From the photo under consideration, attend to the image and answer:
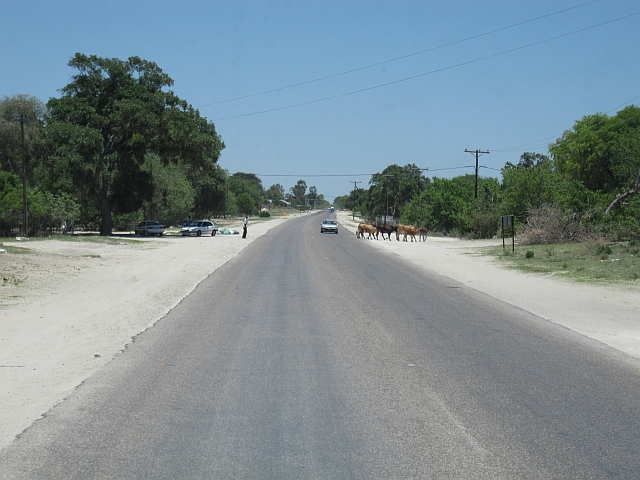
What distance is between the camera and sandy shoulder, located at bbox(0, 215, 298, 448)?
7.98 m

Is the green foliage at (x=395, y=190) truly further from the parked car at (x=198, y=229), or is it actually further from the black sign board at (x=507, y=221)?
the black sign board at (x=507, y=221)

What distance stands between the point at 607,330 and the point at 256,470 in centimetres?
959

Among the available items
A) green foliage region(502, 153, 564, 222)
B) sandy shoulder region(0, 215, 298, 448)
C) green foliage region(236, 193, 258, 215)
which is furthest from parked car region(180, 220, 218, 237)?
green foliage region(236, 193, 258, 215)

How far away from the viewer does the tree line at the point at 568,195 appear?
125 ft

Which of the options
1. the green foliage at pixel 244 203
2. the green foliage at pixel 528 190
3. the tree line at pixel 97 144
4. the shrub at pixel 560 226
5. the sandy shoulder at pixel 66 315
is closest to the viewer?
the sandy shoulder at pixel 66 315

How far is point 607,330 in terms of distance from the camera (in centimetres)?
1280

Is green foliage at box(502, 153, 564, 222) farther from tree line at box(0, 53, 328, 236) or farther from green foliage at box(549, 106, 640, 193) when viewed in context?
tree line at box(0, 53, 328, 236)

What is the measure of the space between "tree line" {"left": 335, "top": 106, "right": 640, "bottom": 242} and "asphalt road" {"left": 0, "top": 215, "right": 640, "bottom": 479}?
74.4 ft

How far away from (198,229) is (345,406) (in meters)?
54.4

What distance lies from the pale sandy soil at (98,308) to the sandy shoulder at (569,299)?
0.9 inches

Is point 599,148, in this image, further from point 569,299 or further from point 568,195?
point 569,299

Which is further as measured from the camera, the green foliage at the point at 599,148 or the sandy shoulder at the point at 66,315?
the green foliage at the point at 599,148

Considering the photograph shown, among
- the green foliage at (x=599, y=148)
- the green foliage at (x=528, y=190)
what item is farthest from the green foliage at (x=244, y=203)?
the green foliage at (x=528, y=190)

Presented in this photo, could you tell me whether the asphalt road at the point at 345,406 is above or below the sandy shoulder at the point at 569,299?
above
